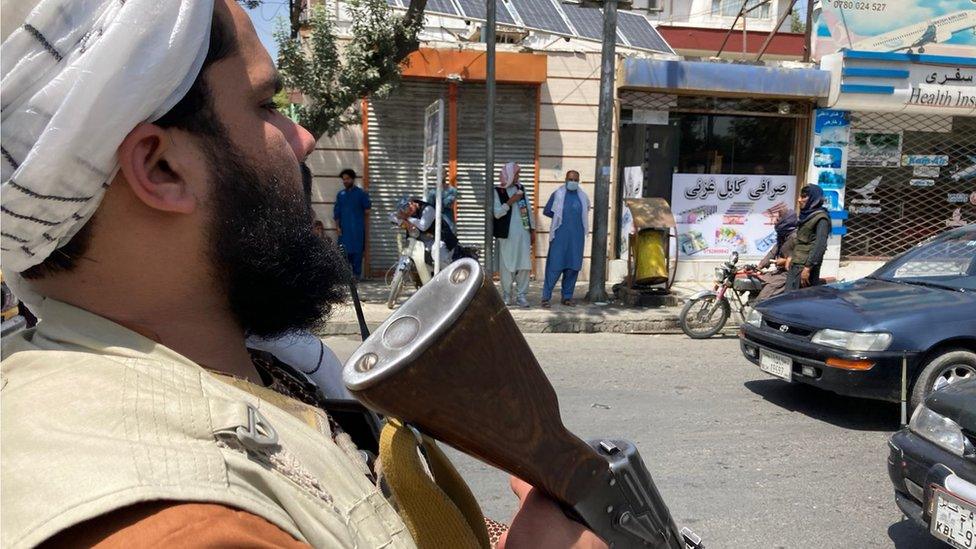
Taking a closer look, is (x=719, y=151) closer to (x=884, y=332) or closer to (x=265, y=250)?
(x=884, y=332)

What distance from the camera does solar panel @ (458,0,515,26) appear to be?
1143 centimetres

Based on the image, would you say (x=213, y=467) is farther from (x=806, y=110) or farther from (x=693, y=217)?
(x=806, y=110)

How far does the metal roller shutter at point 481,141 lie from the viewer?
11055mm

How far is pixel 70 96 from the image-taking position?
0.80 m

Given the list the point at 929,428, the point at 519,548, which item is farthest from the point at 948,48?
the point at 519,548

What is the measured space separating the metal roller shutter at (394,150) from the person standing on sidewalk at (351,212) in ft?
1.27

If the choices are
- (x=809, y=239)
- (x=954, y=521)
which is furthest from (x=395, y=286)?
(x=954, y=521)

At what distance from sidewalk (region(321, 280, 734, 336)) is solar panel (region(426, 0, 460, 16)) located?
5031 mm

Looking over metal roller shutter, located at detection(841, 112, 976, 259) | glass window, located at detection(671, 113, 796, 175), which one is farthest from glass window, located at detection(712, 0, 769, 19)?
glass window, located at detection(671, 113, 796, 175)

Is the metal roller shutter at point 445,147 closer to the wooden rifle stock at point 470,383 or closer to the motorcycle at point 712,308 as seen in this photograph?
the motorcycle at point 712,308

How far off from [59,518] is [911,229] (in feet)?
44.6

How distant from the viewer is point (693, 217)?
11281 millimetres

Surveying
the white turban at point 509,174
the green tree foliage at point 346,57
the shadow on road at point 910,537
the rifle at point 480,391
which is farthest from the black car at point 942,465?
the green tree foliage at point 346,57

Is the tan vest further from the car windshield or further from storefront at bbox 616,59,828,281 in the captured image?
storefront at bbox 616,59,828,281
